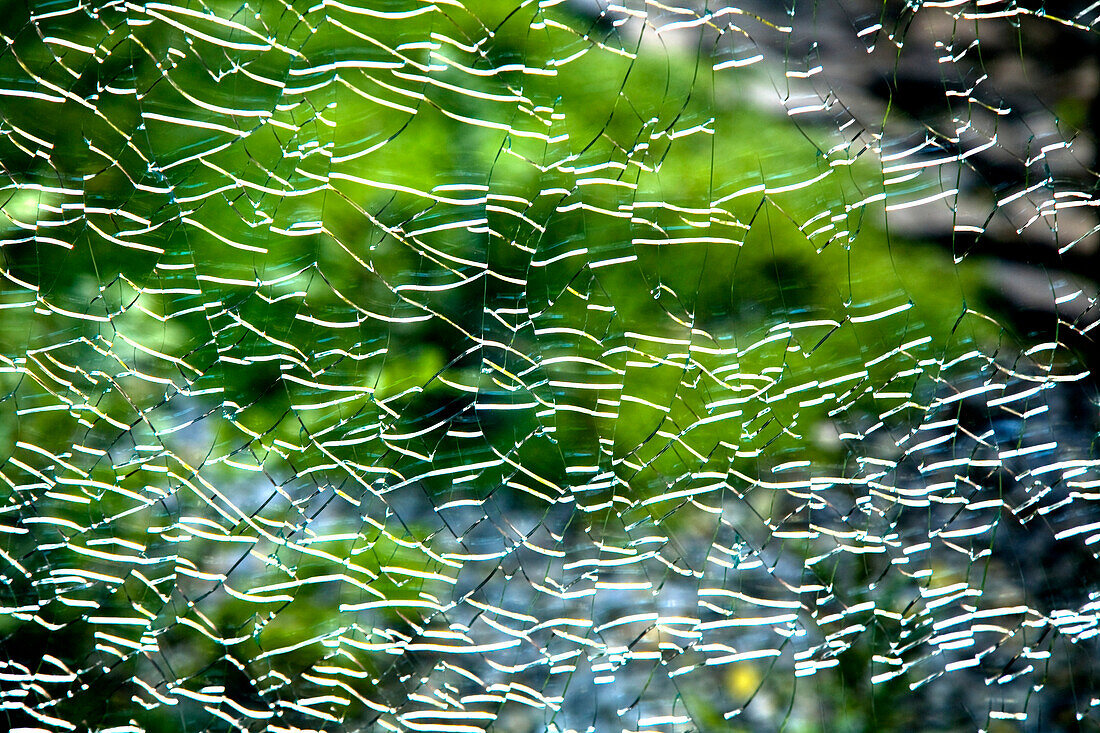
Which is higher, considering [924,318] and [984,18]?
[984,18]

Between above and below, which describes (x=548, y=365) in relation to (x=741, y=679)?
above

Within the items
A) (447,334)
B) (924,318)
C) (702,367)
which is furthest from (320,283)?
(924,318)

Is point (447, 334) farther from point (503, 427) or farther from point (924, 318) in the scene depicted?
point (924, 318)

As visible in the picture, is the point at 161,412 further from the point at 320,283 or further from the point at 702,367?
the point at 702,367

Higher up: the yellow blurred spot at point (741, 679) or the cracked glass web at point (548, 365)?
the cracked glass web at point (548, 365)

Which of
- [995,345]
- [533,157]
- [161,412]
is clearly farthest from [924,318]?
[161,412]

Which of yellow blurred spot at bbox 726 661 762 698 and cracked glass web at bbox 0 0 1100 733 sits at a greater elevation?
cracked glass web at bbox 0 0 1100 733
